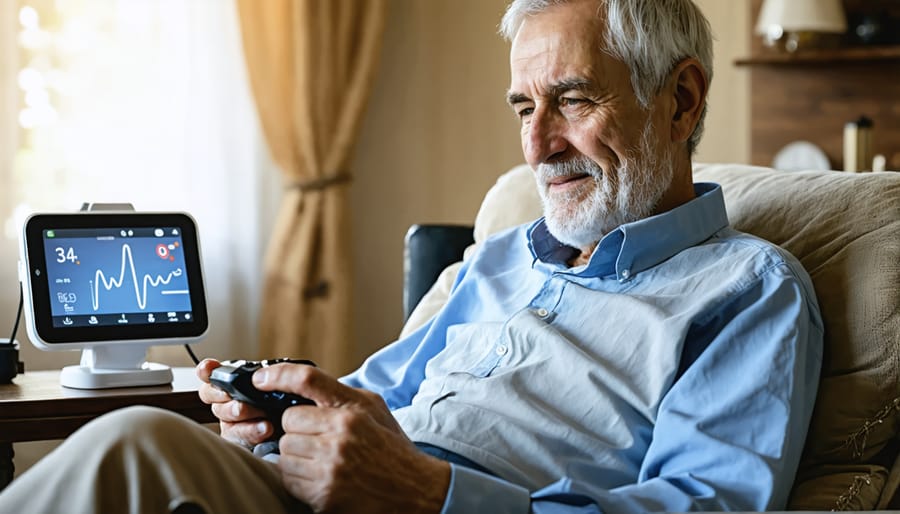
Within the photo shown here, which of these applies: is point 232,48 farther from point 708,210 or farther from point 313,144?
point 708,210

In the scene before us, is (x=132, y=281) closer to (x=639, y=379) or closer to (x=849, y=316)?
(x=639, y=379)

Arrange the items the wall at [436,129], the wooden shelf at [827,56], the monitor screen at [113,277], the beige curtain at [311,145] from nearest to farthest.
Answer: the monitor screen at [113,277], the beige curtain at [311,145], the wooden shelf at [827,56], the wall at [436,129]

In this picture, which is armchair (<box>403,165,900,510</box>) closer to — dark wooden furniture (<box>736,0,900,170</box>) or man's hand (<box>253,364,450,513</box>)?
man's hand (<box>253,364,450,513</box>)

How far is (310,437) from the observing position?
1243mm

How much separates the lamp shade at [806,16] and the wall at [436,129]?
0.20 metres

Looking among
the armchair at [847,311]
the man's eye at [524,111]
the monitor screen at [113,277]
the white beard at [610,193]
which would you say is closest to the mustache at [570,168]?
the white beard at [610,193]

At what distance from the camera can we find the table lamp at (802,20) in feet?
11.8

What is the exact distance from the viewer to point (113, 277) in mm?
1866

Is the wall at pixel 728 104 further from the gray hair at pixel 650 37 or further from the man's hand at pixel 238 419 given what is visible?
the man's hand at pixel 238 419

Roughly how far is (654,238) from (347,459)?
58 cm

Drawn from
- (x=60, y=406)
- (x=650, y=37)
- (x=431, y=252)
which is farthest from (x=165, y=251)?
(x=650, y=37)

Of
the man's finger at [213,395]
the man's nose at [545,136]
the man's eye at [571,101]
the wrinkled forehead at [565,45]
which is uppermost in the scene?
the wrinkled forehead at [565,45]

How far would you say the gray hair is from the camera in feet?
5.30

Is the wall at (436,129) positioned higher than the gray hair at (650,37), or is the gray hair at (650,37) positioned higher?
the gray hair at (650,37)
